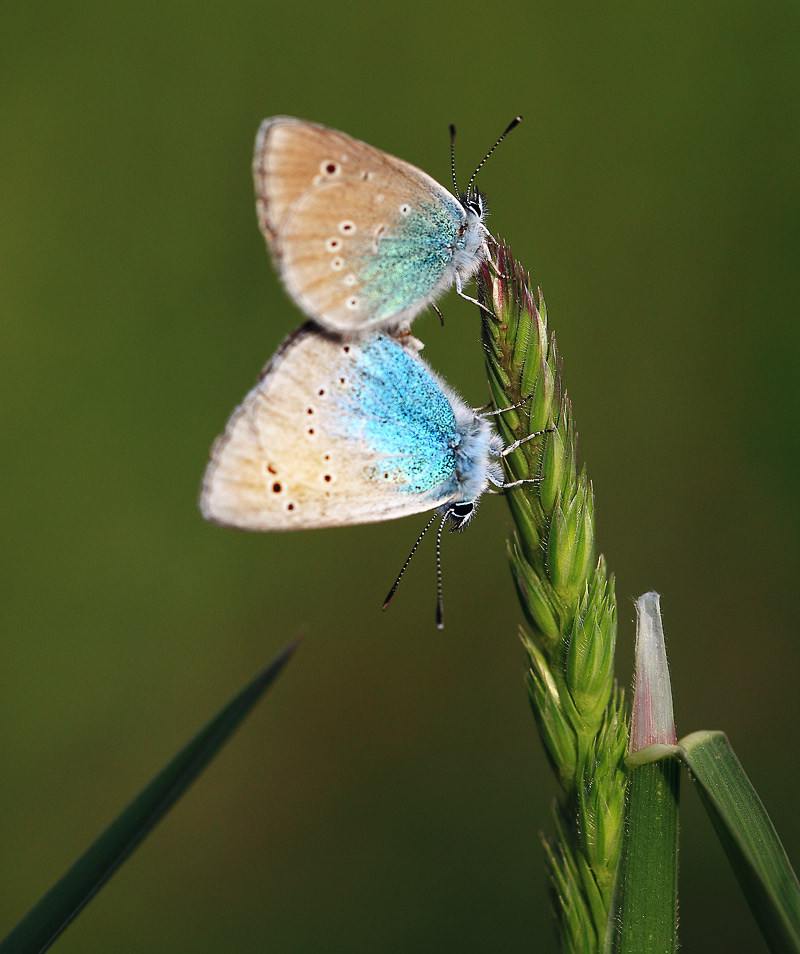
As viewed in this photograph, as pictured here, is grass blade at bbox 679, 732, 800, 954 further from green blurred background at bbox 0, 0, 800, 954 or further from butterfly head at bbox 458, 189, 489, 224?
green blurred background at bbox 0, 0, 800, 954

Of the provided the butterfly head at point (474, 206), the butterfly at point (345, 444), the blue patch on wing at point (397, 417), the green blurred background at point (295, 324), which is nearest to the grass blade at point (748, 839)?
the butterfly at point (345, 444)

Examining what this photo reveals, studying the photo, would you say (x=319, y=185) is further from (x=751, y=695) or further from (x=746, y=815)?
(x=751, y=695)

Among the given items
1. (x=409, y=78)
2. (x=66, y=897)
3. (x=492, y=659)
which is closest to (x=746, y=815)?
(x=66, y=897)

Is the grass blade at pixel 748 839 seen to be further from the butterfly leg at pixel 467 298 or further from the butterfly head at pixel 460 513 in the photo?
the butterfly head at pixel 460 513

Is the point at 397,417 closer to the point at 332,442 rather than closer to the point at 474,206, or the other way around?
the point at 332,442

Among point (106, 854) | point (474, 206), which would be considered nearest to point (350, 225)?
point (474, 206)

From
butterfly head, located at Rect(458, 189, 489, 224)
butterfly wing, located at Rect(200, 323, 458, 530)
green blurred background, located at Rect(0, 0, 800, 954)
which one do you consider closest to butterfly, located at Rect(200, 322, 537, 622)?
butterfly wing, located at Rect(200, 323, 458, 530)

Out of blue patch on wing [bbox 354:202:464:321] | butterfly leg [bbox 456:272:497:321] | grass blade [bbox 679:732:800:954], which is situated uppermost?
blue patch on wing [bbox 354:202:464:321]
